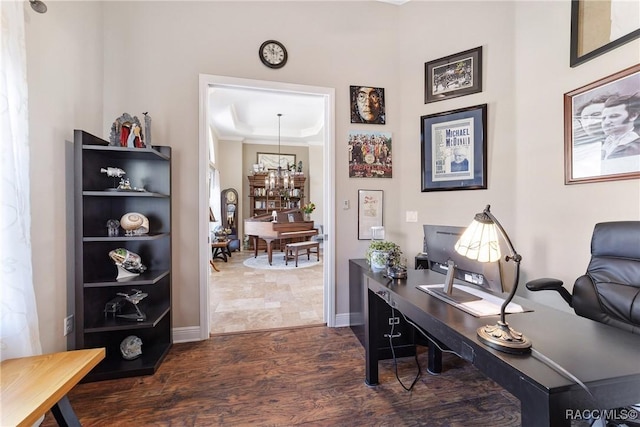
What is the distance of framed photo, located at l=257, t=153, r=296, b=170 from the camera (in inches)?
316

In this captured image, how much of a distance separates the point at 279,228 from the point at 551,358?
5515 mm

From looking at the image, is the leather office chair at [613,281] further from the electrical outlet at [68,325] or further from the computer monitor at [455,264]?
the electrical outlet at [68,325]

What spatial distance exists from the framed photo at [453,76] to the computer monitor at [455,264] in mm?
1809

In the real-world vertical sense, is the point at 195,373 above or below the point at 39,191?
below

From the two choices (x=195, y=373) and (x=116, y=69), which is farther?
(x=116, y=69)

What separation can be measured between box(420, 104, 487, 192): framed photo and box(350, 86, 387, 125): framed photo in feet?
1.50

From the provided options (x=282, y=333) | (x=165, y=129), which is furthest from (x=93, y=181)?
(x=282, y=333)

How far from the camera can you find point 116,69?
Answer: 2365 mm

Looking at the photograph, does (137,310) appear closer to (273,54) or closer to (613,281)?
(273,54)

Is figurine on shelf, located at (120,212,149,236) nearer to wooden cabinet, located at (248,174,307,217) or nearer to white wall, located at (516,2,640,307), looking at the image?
white wall, located at (516,2,640,307)

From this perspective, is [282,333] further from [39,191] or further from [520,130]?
[520,130]

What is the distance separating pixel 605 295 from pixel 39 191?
3.47 m

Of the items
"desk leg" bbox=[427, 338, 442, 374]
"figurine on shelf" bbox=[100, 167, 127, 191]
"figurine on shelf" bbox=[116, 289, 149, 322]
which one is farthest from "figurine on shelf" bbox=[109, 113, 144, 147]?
"desk leg" bbox=[427, 338, 442, 374]

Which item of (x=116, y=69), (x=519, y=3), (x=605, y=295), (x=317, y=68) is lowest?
(x=605, y=295)
